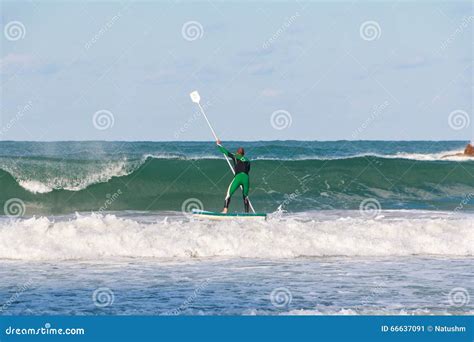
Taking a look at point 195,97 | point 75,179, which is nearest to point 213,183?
point 75,179

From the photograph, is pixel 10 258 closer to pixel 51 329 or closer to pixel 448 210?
pixel 51 329

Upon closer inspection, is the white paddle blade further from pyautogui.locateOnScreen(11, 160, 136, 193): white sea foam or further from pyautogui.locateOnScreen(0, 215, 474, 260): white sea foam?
pyautogui.locateOnScreen(11, 160, 136, 193): white sea foam

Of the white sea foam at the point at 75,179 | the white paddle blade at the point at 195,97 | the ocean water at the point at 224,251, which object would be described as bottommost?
the ocean water at the point at 224,251

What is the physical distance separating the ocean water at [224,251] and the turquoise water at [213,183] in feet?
0.33

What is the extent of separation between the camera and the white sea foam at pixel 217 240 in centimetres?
1376

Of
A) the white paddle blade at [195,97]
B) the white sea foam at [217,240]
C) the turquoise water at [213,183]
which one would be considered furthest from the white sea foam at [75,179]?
the white sea foam at [217,240]

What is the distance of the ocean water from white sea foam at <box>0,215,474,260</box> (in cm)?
3

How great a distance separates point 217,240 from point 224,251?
0.31m

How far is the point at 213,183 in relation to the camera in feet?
90.4

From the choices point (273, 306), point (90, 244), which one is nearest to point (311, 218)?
point (90, 244)

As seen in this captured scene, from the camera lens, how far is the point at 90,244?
1399cm

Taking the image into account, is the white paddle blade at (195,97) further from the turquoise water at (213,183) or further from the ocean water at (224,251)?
the turquoise water at (213,183)

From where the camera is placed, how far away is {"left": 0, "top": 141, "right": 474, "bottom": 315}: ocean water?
9.91 m

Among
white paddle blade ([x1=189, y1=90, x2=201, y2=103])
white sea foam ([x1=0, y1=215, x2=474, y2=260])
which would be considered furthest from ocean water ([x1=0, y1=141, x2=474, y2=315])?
white paddle blade ([x1=189, y1=90, x2=201, y2=103])
